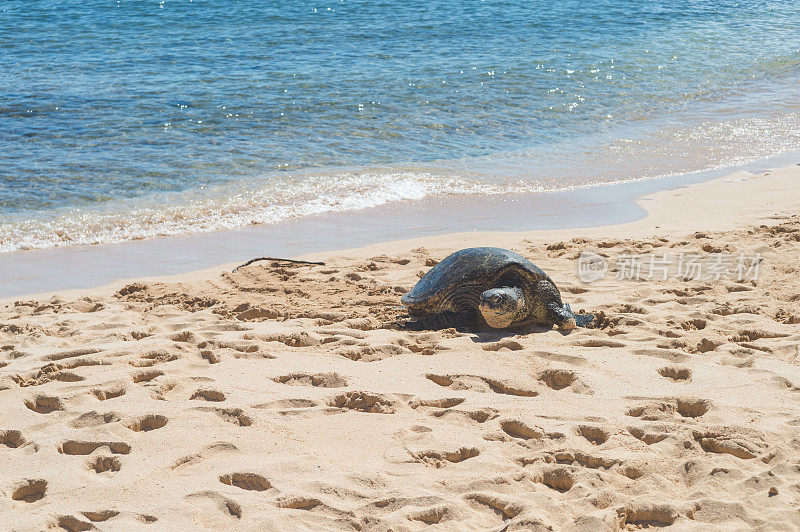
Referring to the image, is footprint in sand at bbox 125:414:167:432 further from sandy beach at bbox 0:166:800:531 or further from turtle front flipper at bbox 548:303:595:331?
turtle front flipper at bbox 548:303:595:331

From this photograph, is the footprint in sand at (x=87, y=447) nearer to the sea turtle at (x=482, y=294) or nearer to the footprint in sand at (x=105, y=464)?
the footprint in sand at (x=105, y=464)

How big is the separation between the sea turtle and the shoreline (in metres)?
1.85

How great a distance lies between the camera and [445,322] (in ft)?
15.6

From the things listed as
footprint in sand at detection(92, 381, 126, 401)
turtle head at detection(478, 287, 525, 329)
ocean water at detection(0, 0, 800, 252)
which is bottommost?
footprint in sand at detection(92, 381, 126, 401)

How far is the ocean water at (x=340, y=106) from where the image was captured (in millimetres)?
8562

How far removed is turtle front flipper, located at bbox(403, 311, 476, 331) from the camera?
4.73 metres

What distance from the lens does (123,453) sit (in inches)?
125

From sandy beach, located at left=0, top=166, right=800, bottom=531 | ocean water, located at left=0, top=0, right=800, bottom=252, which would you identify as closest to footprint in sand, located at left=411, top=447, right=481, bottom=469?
sandy beach, located at left=0, top=166, right=800, bottom=531

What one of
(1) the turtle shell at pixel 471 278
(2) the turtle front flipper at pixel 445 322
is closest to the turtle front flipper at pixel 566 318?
(1) the turtle shell at pixel 471 278

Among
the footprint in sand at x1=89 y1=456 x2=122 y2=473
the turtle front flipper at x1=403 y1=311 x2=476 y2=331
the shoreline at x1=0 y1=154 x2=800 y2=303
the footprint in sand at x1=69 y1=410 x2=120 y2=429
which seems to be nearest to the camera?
the footprint in sand at x1=89 y1=456 x2=122 y2=473

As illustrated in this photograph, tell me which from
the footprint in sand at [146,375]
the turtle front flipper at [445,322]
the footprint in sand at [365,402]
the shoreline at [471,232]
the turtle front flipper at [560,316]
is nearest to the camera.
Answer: the footprint in sand at [365,402]
